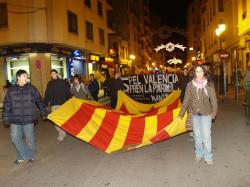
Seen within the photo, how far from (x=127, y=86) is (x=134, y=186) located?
13816 millimetres

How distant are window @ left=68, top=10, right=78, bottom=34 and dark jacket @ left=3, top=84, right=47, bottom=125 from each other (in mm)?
20364

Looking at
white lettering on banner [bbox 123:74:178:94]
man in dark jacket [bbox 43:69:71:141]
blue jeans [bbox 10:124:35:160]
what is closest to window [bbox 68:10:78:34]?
white lettering on banner [bbox 123:74:178:94]

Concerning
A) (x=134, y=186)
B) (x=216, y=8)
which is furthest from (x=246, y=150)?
(x=216, y=8)

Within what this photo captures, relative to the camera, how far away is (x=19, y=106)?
24.9 ft

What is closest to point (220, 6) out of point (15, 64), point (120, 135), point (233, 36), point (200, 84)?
point (233, 36)

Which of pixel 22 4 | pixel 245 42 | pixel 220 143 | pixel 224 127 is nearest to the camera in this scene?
pixel 220 143

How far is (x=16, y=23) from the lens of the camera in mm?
24625

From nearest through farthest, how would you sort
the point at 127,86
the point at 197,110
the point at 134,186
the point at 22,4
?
the point at 134,186 < the point at 197,110 < the point at 127,86 < the point at 22,4

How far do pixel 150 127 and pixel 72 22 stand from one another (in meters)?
21.1

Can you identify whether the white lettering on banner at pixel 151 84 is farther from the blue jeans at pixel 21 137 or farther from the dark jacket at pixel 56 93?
the blue jeans at pixel 21 137

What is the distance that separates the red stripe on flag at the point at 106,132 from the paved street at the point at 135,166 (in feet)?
0.74

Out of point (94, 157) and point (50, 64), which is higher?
point (50, 64)

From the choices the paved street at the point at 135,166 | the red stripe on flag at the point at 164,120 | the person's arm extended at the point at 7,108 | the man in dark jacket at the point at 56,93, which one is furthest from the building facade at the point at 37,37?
the red stripe on flag at the point at 164,120

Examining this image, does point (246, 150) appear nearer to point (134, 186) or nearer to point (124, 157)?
point (124, 157)
